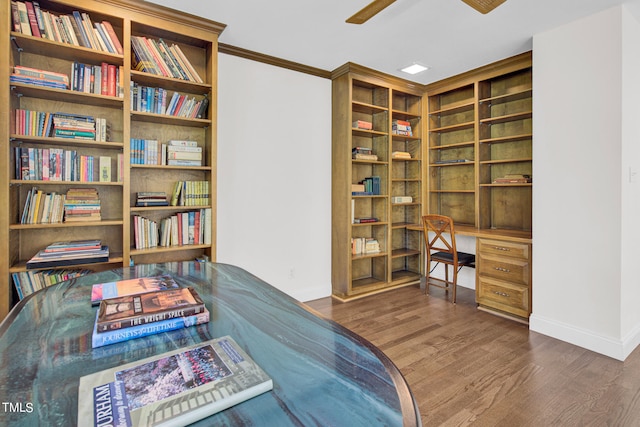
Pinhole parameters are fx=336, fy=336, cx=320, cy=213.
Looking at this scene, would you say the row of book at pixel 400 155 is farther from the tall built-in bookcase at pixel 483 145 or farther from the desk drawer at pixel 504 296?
the desk drawer at pixel 504 296

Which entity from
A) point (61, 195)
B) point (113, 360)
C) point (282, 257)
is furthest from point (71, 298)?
point (282, 257)

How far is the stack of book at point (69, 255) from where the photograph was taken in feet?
7.27

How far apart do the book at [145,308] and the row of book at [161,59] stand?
2081 mm

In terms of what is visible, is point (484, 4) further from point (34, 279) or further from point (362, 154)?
point (34, 279)

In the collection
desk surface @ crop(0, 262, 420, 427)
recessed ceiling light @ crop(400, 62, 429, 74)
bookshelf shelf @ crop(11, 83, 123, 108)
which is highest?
recessed ceiling light @ crop(400, 62, 429, 74)

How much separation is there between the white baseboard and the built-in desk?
18 cm

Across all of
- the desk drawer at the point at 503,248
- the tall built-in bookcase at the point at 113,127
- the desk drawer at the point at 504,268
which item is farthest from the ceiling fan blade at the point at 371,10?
the desk drawer at the point at 504,268

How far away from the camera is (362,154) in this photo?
4004 millimetres

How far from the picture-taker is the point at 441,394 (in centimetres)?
207

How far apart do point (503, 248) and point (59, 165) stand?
12.4 feet

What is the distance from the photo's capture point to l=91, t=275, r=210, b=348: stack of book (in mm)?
902

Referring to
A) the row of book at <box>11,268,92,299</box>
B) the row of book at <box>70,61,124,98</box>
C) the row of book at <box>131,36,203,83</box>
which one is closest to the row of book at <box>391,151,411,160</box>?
the row of book at <box>131,36,203,83</box>

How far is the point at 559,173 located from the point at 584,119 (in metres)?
0.45

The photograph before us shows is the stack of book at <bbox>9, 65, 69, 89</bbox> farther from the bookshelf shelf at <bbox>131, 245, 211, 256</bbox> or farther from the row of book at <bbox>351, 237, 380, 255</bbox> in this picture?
the row of book at <bbox>351, 237, 380, 255</bbox>
